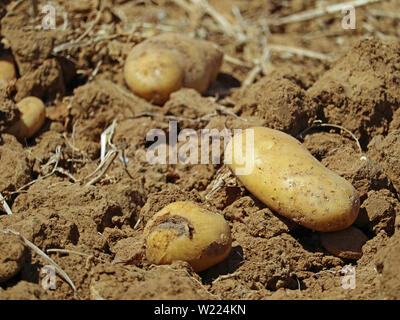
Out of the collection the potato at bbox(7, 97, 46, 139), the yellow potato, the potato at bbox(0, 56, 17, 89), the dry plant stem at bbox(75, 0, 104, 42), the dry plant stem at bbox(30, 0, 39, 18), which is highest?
the dry plant stem at bbox(30, 0, 39, 18)

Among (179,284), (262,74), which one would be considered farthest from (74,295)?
(262,74)

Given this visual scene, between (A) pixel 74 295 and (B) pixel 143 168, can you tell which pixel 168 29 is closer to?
(B) pixel 143 168

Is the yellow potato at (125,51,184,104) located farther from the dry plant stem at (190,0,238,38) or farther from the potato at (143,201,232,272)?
the dry plant stem at (190,0,238,38)

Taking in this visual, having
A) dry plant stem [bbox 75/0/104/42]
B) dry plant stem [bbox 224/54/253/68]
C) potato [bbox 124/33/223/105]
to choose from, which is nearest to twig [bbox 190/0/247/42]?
dry plant stem [bbox 224/54/253/68]

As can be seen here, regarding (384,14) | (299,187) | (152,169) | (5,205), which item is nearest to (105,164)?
(152,169)

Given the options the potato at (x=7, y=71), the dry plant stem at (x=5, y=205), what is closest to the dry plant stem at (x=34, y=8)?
the potato at (x=7, y=71)
